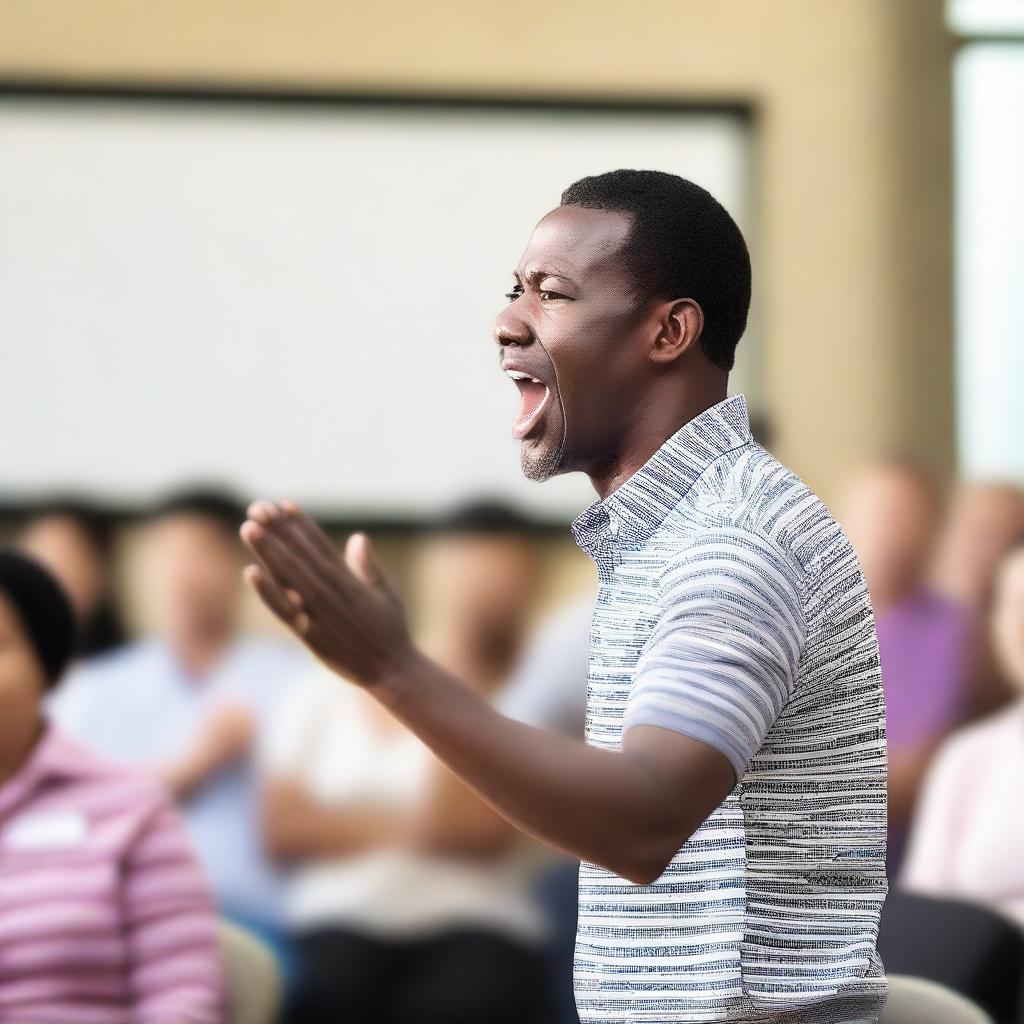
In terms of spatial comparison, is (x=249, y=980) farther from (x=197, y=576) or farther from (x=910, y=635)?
(x=910, y=635)

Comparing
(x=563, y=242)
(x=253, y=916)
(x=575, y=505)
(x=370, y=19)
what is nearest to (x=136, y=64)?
(x=370, y=19)

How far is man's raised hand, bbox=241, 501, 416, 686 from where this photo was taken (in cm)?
84

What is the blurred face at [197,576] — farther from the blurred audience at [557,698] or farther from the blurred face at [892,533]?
the blurred face at [892,533]

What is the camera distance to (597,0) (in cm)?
369

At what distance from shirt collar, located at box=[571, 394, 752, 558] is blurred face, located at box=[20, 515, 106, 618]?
7.73ft

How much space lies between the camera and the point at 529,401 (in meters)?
1.06

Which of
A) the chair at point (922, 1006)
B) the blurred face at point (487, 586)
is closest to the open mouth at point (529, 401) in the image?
the chair at point (922, 1006)

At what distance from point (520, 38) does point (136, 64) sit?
860 millimetres

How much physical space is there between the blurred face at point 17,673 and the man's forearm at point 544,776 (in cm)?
119

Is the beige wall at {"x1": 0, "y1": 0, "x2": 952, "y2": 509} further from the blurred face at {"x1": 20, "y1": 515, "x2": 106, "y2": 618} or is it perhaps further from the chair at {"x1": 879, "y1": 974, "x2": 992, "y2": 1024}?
the chair at {"x1": 879, "y1": 974, "x2": 992, "y2": 1024}

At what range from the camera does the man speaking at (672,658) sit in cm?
84

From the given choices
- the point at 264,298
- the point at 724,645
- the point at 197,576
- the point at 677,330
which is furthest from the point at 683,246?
the point at 264,298

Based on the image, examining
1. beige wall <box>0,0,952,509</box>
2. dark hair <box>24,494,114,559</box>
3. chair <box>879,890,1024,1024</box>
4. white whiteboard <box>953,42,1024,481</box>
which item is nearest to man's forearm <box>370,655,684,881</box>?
chair <box>879,890,1024,1024</box>

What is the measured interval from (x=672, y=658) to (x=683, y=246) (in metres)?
0.30
